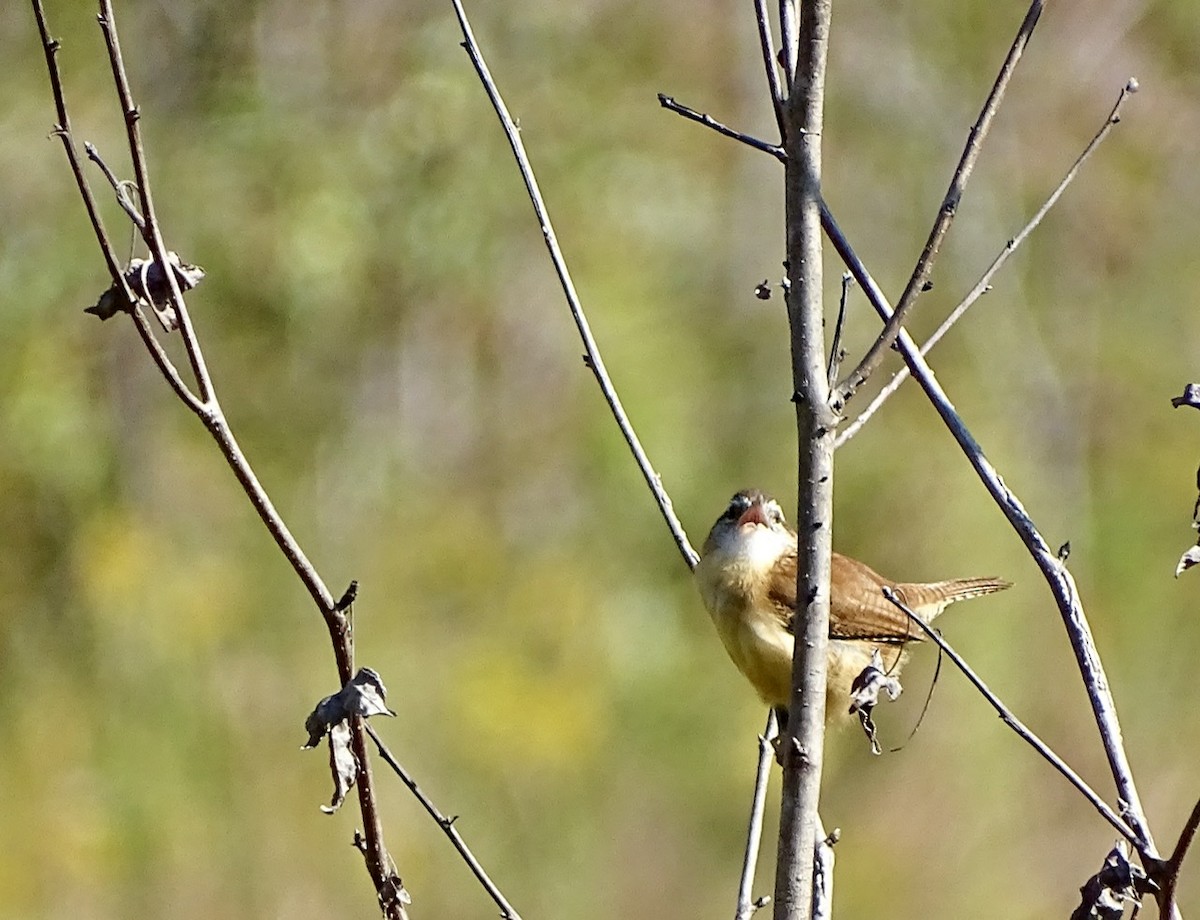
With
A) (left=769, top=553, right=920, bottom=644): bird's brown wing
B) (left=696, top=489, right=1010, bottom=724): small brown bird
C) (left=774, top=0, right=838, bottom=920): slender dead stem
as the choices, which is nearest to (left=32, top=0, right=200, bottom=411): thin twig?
(left=774, top=0, right=838, bottom=920): slender dead stem

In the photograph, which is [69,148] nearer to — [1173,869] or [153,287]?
[153,287]

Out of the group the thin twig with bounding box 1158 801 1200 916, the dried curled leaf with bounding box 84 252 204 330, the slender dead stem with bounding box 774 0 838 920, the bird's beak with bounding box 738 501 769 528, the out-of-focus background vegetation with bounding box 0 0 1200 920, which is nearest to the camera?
the thin twig with bounding box 1158 801 1200 916

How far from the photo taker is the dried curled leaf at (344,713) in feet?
6.18

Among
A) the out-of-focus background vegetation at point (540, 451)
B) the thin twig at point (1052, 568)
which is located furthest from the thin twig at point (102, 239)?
the out-of-focus background vegetation at point (540, 451)

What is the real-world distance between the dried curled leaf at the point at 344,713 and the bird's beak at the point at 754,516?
89.5 inches

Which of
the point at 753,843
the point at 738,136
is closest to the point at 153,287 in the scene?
the point at 738,136

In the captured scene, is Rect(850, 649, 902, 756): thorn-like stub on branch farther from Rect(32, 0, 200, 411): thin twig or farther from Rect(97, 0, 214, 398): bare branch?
Rect(32, 0, 200, 411): thin twig

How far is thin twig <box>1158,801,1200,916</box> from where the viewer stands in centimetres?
174

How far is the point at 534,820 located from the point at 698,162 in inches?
165

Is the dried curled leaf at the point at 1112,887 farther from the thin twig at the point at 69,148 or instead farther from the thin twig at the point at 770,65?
the thin twig at the point at 69,148

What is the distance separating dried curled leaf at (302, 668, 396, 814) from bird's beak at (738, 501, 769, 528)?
2274mm

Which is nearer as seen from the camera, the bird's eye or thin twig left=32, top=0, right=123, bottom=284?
thin twig left=32, top=0, right=123, bottom=284

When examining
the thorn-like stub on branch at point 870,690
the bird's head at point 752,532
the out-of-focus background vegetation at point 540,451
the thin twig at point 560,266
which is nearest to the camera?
the thorn-like stub on branch at point 870,690

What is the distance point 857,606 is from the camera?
3.92 metres
